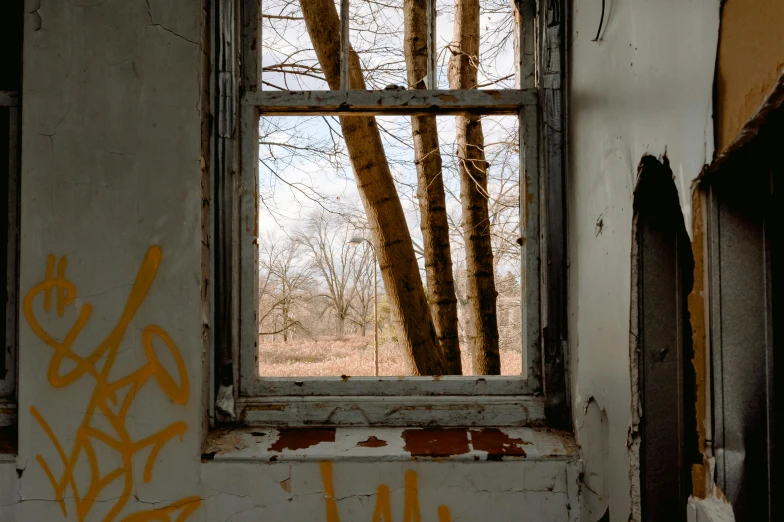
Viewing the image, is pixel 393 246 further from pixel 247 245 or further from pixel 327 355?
pixel 327 355

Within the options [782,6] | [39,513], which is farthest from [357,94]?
[39,513]

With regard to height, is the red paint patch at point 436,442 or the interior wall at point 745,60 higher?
the interior wall at point 745,60

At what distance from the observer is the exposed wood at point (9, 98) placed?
1855 millimetres

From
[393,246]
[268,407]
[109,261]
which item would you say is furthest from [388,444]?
[393,246]

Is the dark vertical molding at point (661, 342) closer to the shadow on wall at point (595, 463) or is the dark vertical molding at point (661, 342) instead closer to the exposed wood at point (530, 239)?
the shadow on wall at point (595, 463)

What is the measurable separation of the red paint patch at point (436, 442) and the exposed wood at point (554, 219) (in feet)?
0.98

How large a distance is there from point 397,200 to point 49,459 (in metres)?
2.57

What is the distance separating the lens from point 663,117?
1.10 m

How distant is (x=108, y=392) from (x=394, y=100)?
3.99ft

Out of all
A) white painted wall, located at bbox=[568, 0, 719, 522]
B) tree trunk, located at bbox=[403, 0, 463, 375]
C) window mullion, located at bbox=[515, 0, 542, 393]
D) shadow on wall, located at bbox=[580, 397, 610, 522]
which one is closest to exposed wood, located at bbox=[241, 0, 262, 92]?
window mullion, located at bbox=[515, 0, 542, 393]

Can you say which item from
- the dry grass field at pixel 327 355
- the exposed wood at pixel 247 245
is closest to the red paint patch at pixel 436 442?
the exposed wood at pixel 247 245

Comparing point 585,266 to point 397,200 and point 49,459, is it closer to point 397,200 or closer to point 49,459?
point 49,459

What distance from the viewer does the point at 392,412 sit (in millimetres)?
1844

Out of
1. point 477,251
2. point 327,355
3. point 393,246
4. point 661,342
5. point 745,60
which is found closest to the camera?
Answer: point 745,60
